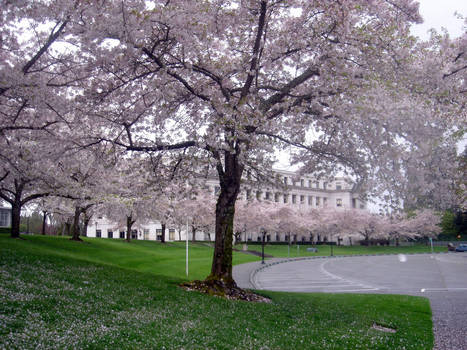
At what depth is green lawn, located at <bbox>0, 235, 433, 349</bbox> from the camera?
6.94 meters

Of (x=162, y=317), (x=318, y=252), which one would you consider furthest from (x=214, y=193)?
(x=318, y=252)

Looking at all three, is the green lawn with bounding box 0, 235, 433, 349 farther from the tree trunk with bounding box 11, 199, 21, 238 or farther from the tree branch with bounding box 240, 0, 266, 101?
the tree trunk with bounding box 11, 199, 21, 238

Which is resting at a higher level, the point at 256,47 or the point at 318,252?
the point at 256,47

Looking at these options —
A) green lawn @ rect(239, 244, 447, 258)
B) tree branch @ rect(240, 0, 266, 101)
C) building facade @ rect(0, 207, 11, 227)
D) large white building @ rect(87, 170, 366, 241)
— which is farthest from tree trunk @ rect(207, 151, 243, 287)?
green lawn @ rect(239, 244, 447, 258)

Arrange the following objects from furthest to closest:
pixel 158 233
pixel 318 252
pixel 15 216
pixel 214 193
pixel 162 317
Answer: pixel 158 233 < pixel 318 252 < pixel 214 193 < pixel 15 216 < pixel 162 317

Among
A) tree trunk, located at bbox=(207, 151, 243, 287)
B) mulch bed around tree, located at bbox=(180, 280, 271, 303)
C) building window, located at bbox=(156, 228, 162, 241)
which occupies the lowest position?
building window, located at bbox=(156, 228, 162, 241)

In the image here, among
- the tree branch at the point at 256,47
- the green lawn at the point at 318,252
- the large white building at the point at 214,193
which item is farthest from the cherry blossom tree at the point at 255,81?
the green lawn at the point at 318,252

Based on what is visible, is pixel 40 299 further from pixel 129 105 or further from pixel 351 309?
pixel 351 309

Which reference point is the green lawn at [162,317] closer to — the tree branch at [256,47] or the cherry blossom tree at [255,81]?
the cherry blossom tree at [255,81]

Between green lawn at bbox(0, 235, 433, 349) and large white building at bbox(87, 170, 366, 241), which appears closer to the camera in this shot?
green lawn at bbox(0, 235, 433, 349)

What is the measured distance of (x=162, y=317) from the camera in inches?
351

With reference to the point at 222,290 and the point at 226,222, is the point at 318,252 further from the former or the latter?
the point at 222,290

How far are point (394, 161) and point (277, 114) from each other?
15.7 ft

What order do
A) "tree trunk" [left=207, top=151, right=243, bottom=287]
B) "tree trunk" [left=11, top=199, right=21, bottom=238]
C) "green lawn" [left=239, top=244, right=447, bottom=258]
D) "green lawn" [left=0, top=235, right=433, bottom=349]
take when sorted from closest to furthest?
"green lawn" [left=0, top=235, right=433, bottom=349], "tree trunk" [left=207, top=151, right=243, bottom=287], "tree trunk" [left=11, top=199, right=21, bottom=238], "green lawn" [left=239, top=244, right=447, bottom=258]
